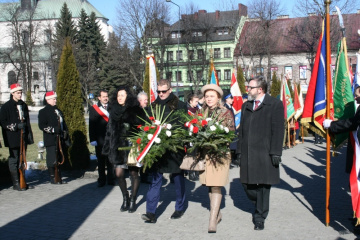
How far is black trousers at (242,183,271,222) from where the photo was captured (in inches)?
254

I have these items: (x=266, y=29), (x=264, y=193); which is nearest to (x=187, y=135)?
(x=264, y=193)

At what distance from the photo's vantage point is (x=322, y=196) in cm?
862

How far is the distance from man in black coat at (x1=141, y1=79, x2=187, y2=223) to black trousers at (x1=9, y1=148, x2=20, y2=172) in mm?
3655

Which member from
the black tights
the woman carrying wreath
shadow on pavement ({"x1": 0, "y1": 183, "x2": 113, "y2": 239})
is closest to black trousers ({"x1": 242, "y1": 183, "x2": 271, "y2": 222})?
the woman carrying wreath

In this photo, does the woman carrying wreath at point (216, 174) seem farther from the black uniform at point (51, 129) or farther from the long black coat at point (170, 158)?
the black uniform at point (51, 129)

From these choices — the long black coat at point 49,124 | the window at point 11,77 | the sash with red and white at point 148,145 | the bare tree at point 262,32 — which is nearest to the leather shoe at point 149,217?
the sash with red and white at point 148,145

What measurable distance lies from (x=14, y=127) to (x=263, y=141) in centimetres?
523

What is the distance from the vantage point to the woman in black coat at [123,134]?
292 inches

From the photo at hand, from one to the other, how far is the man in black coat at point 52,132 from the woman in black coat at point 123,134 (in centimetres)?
272

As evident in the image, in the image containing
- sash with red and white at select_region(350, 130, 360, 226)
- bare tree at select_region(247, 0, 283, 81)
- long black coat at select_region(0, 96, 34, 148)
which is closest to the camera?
sash with red and white at select_region(350, 130, 360, 226)

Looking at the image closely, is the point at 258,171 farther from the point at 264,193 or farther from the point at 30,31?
the point at 30,31

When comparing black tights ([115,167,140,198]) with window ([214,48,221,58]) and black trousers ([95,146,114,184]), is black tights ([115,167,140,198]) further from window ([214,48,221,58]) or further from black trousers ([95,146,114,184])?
window ([214,48,221,58])

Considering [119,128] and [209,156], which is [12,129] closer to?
[119,128]

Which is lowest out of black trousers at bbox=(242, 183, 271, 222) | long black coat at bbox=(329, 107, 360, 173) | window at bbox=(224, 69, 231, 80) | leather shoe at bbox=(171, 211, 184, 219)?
leather shoe at bbox=(171, 211, 184, 219)
